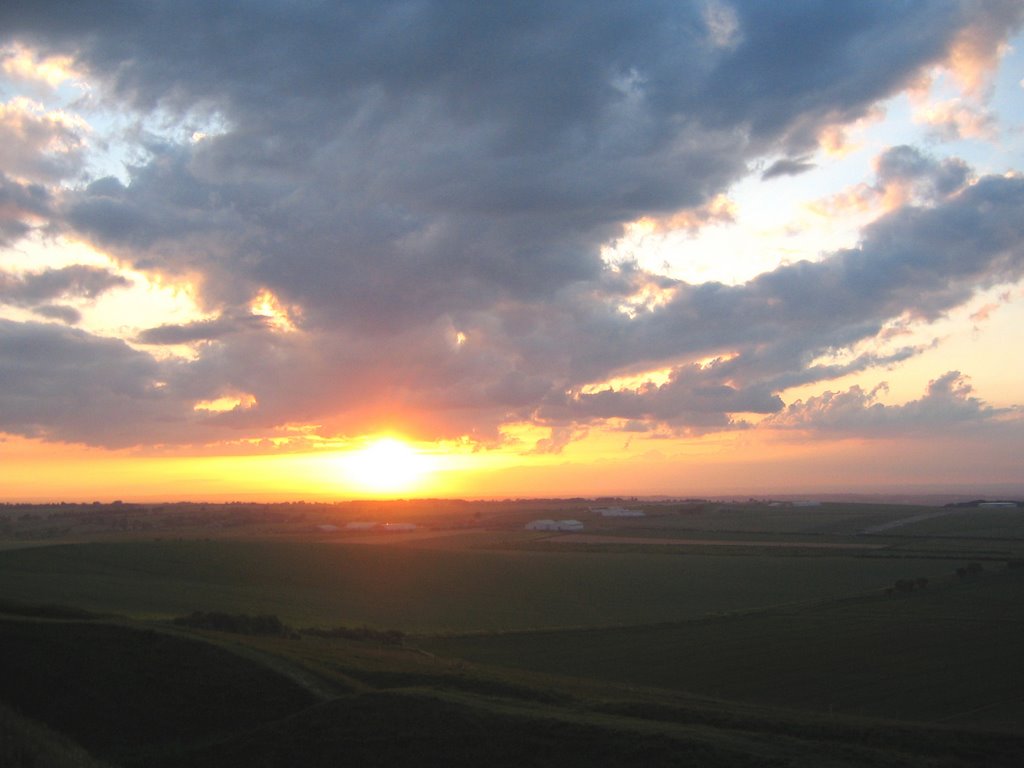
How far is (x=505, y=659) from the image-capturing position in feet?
122

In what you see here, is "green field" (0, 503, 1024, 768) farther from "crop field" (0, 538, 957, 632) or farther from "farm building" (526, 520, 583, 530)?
"farm building" (526, 520, 583, 530)

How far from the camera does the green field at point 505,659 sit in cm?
1827

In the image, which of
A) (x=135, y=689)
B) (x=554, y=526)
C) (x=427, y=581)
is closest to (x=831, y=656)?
(x=135, y=689)

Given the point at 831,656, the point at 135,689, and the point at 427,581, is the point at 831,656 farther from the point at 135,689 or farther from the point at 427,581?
the point at 427,581

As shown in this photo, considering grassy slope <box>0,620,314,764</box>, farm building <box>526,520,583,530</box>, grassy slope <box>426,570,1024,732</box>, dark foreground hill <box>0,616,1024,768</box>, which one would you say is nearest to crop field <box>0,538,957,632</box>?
grassy slope <box>426,570,1024,732</box>

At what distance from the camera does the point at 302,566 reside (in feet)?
246

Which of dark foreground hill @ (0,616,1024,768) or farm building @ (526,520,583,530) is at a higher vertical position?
dark foreground hill @ (0,616,1024,768)

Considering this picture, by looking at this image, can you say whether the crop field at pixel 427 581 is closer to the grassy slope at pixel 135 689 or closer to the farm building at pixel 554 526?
the grassy slope at pixel 135 689

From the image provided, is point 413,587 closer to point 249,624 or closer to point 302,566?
point 302,566

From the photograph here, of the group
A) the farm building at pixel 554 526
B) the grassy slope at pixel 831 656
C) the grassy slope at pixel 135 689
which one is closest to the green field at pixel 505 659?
the grassy slope at pixel 135 689

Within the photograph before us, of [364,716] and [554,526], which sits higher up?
[364,716]

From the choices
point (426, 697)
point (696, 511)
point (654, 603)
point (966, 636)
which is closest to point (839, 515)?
point (696, 511)

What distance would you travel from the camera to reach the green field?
59.9 ft

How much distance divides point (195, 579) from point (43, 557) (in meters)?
16.4
